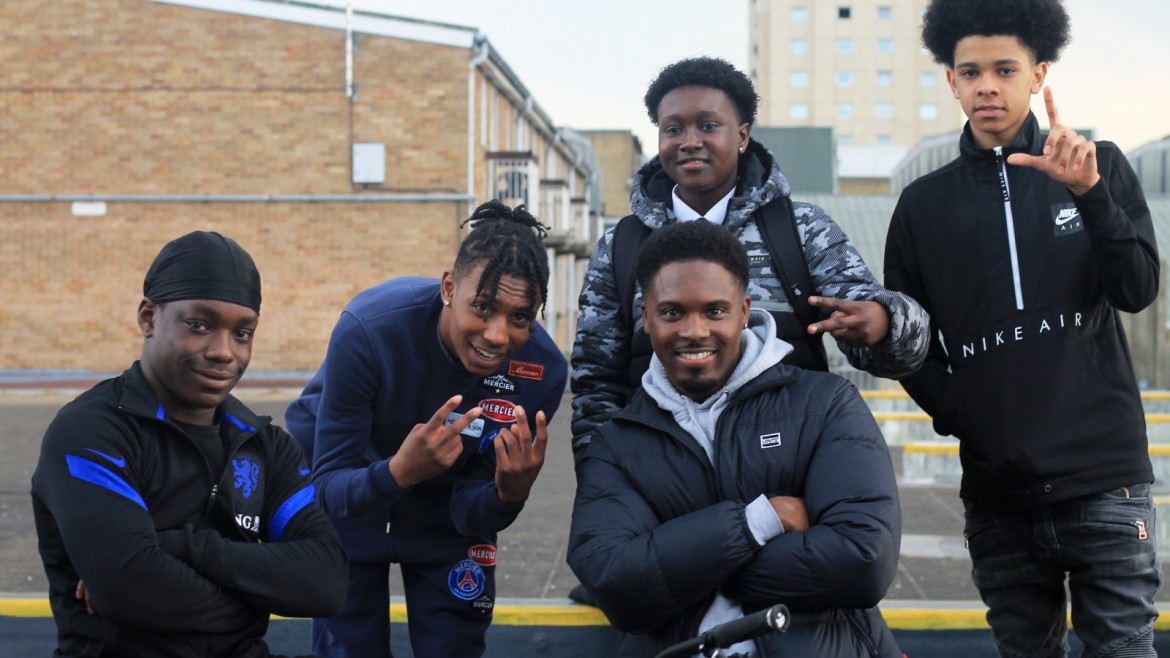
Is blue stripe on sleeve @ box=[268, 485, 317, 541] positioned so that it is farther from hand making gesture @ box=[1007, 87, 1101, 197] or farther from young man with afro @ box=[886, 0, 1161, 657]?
hand making gesture @ box=[1007, 87, 1101, 197]

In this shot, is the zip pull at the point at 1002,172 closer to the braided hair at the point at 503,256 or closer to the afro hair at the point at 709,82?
the afro hair at the point at 709,82

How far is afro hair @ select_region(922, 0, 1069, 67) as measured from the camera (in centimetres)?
306

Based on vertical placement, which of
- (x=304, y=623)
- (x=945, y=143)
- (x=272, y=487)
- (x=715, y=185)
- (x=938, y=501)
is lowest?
(x=938, y=501)

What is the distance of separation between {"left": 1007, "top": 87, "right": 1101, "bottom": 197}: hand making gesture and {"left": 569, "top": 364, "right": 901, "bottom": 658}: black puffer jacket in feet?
2.32

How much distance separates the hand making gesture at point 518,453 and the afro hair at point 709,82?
1.01m

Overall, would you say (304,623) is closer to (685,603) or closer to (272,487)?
(272,487)

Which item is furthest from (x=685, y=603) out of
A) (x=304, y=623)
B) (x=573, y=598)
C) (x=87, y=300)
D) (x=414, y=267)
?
(x=87, y=300)

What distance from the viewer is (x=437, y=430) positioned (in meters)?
3.02

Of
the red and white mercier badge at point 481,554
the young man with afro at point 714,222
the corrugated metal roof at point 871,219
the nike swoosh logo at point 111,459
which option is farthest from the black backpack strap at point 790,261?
the corrugated metal roof at point 871,219

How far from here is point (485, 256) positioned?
3236 millimetres

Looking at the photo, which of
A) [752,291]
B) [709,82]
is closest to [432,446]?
[752,291]

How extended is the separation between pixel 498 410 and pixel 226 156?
2031 centimetres

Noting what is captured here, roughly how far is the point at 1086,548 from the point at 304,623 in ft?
8.19

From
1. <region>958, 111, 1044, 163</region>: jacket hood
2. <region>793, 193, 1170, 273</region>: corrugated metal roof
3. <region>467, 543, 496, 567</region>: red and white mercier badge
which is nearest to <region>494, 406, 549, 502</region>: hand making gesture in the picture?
<region>467, 543, 496, 567</region>: red and white mercier badge
